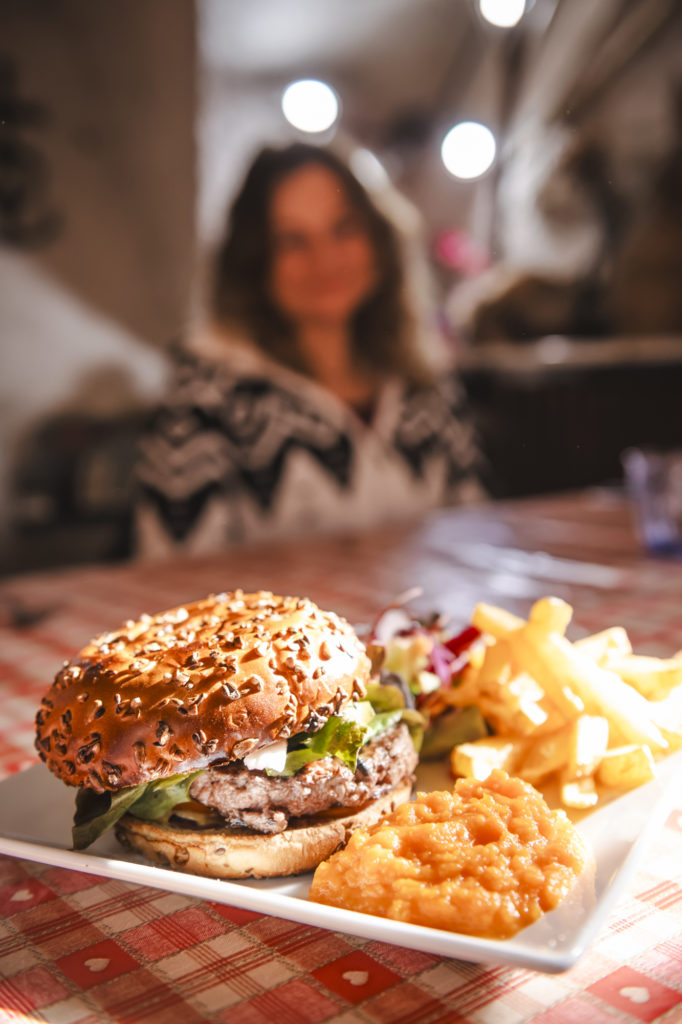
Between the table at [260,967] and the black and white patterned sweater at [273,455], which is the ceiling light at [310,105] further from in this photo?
the table at [260,967]

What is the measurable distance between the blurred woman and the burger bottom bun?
3197 millimetres

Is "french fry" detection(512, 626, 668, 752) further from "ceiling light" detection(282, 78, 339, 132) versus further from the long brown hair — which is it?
"ceiling light" detection(282, 78, 339, 132)

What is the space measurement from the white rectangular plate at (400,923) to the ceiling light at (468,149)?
4.22 m

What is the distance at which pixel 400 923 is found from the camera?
874 mm

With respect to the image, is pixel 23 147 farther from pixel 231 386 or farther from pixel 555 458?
pixel 555 458

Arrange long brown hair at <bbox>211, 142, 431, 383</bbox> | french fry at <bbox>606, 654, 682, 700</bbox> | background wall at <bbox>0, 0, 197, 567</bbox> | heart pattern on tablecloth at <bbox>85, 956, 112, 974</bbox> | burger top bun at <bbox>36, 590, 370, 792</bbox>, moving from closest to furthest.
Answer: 1. heart pattern on tablecloth at <bbox>85, 956, 112, 974</bbox>
2. burger top bun at <bbox>36, 590, 370, 792</bbox>
3. french fry at <bbox>606, 654, 682, 700</bbox>
4. background wall at <bbox>0, 0, 197, 567</bbox>
5. long brown hair at <bbox>211, 142, 431, 383</bbox>

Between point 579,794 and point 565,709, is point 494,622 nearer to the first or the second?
point 565,709

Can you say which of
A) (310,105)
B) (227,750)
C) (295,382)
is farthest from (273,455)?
(227,750)

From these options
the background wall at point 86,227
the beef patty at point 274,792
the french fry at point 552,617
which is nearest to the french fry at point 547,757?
the french fry at point 552,617

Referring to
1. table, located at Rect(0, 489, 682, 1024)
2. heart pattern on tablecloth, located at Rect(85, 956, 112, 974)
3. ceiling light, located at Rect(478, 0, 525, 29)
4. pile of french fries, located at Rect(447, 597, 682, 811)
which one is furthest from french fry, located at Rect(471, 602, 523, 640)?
ceiling light, located at Rect(478, 0, 525, 29)

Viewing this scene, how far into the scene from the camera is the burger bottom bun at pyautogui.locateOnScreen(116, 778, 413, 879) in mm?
1069

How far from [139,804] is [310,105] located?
13.1ft

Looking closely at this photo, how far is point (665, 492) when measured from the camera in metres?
2.98

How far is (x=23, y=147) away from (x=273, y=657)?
3.36 m
